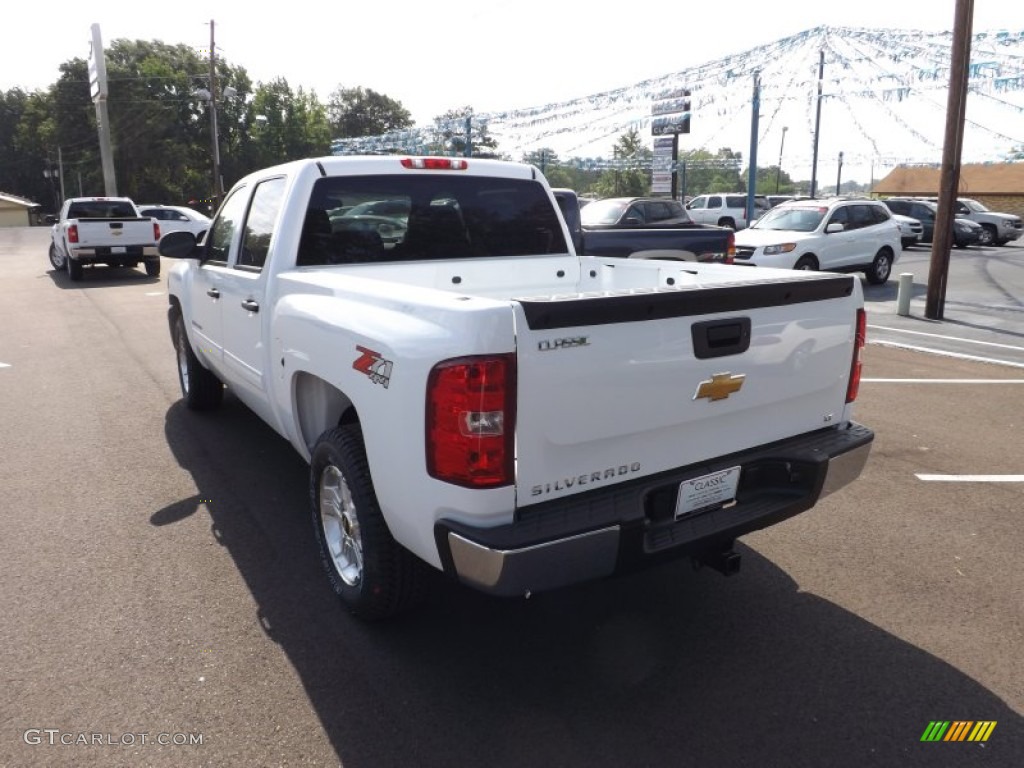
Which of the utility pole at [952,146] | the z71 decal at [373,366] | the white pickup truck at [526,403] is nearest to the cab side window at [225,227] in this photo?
the white pickup truck at [526,403]

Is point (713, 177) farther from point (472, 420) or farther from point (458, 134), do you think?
point (472, 420)

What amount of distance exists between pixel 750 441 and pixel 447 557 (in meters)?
1.32

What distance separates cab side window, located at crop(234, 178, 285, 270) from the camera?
4.36 metres

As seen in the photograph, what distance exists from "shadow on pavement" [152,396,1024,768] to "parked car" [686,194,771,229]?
29.0 metres

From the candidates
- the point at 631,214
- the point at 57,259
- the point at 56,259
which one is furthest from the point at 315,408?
the point at 56,259

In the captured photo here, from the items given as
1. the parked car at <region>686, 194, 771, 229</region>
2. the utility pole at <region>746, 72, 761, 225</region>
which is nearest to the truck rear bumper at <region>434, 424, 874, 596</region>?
the utility pole at <region>746, 72, 761, 225</region>

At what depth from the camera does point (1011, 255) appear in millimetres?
24188

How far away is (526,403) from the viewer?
2473 mm

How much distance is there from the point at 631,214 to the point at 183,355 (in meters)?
10.9

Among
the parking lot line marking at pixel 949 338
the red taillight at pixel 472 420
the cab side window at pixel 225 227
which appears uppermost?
the cab side window at pixel 225 227

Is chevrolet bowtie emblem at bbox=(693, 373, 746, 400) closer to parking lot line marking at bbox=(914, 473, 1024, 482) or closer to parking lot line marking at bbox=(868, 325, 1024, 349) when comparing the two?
parking lot line marking at bbox=(914, 473, 1024, 482)

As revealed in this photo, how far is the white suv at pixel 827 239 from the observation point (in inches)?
573

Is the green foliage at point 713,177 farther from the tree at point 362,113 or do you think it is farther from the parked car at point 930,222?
the tree at point 362,113

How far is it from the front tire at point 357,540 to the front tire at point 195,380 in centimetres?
330
